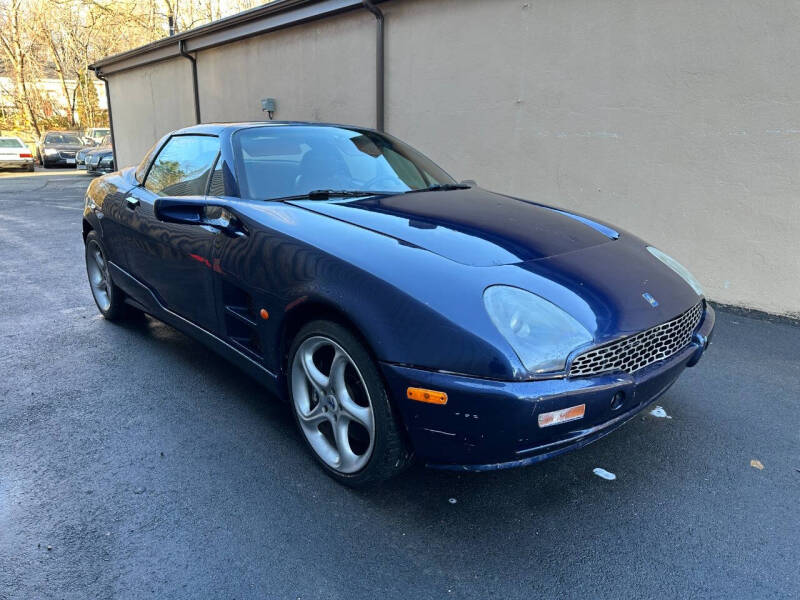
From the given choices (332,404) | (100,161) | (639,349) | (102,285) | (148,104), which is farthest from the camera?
(100,161)

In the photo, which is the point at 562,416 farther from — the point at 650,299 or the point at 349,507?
the point at 349,507

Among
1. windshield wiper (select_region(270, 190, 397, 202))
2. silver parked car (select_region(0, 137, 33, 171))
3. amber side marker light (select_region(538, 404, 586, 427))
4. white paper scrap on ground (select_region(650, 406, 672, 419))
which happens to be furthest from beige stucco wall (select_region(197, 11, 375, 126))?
silver parked car (select_region(0, 137, 33, 171))

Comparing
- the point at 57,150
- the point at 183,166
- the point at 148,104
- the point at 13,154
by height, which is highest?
the point at 148,104

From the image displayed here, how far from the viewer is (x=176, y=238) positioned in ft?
9.91

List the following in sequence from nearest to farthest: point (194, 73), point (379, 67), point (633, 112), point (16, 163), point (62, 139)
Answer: point (633, 112), point (379, 67), point (194, 73), point (16, 163), point (62, 139)

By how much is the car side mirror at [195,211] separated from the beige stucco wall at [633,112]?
401 cm

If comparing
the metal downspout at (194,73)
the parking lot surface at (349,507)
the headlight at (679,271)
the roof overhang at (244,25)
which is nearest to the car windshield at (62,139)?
the roof overhang at (244,25)

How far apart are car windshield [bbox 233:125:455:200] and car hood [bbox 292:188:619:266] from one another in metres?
0.23

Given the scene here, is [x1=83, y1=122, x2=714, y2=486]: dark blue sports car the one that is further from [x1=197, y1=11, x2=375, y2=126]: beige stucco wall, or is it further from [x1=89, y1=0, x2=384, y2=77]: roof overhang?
[x1=89, y1=0, x2=384, y2=77]: roof overhang

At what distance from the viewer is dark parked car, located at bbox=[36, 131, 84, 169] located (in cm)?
2464

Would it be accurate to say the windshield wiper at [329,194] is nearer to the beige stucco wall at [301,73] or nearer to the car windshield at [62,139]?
the beige stucco wall at [301,73]

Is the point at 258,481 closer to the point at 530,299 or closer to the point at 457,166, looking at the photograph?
the point at 530,299

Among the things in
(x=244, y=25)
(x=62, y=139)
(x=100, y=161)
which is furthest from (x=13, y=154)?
(x=244, y=25)

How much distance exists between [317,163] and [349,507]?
181 centimetres
